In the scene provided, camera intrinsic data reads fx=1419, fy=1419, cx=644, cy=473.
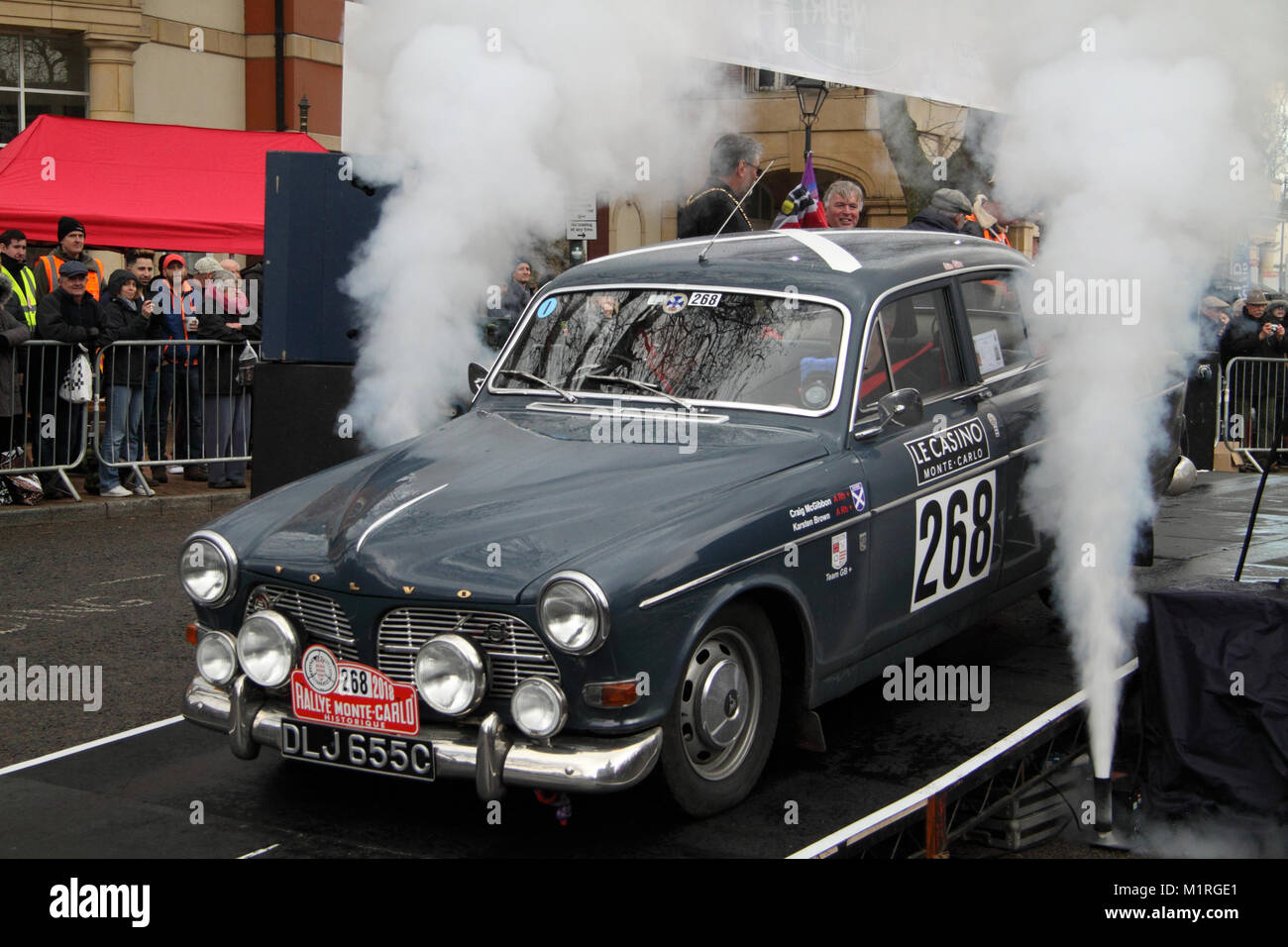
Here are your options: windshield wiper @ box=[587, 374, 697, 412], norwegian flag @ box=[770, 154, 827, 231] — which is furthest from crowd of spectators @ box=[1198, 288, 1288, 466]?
windshield wiper @ box=[587, 374, 697, 412]

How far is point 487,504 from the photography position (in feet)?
14.5

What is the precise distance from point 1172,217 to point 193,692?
3.76 m

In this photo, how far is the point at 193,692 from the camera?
4.58 metres

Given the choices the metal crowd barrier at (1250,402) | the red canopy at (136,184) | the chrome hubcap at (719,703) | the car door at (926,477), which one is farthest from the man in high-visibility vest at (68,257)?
the metal crowd barrier at (1250,402)

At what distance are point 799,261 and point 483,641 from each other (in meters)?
2.17

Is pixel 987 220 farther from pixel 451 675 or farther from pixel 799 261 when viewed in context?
pixel 451 675

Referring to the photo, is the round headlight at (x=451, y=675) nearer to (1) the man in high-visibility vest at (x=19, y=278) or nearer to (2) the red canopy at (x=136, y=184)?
(1) the man in high-visibility vest at (x=19, y=278)

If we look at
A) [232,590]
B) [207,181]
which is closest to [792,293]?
[232,590]

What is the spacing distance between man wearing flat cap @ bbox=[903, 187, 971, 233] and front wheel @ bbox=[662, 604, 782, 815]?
14.7 feet

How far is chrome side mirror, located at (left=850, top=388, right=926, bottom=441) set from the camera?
497cm

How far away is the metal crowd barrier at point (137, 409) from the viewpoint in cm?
1061

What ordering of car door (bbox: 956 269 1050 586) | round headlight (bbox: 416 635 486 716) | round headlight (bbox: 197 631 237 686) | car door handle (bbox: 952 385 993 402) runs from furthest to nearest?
car door (bbox: 956 269 1050 586), car door handle (bbox: 952 385 993 402), round headlight (bbox: 197 631 237 686), round headlight (bbox: 416 635 486 716)
